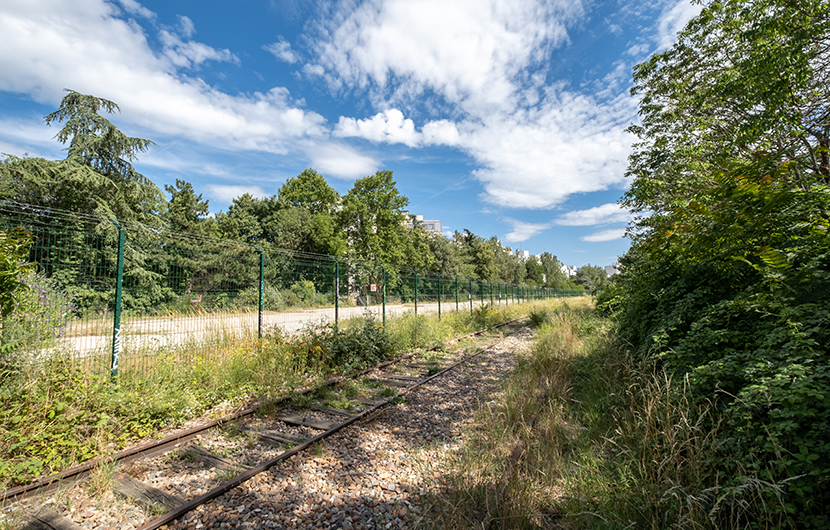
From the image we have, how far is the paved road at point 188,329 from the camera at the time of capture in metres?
5.36

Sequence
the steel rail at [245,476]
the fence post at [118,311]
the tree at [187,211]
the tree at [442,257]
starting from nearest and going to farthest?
1. the steel rail at [245,476]
2. the fence post at [118,311]
3. the tree at [187,211]
4. the tree at [442,257]

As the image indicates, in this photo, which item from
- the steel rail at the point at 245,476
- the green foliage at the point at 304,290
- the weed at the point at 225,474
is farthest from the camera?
the green foliage at the point at 304,290


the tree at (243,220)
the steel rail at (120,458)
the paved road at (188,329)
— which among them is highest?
the tree at (243,220)

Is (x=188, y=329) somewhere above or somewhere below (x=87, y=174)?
below

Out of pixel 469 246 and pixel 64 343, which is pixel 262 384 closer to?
pixel 64 343

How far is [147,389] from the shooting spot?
4.99 meters

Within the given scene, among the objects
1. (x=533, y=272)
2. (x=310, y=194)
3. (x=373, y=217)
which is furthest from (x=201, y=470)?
(x=533, y=272)

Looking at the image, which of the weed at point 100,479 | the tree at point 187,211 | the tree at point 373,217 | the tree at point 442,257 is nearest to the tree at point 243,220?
the tree at point 187,211

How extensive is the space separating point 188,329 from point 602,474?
7.43m

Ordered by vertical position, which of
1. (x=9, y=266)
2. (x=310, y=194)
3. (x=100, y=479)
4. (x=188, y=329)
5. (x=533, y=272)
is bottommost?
(x=100, y=479)

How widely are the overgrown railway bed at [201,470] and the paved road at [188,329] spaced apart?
232cm

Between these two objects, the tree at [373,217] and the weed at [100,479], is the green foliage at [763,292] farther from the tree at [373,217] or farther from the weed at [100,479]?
the tree at [373,217]

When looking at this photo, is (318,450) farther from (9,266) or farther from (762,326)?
(762,326)

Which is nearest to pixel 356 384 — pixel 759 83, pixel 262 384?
pixel 262 384
